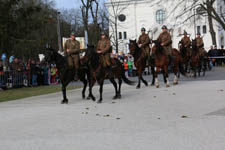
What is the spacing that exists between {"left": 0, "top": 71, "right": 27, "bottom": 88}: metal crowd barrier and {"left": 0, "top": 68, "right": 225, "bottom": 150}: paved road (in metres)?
12.4

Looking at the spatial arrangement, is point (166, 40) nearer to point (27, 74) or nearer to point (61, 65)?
point (61, 65)

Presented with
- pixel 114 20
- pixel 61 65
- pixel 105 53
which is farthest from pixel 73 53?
pixel 114 20

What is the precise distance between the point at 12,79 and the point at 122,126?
18478 millimetres

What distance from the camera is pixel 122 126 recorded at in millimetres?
9773

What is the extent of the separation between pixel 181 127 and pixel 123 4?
95.0 metres

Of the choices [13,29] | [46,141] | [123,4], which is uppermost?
[123,4]

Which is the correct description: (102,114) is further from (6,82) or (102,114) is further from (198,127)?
(6,82)

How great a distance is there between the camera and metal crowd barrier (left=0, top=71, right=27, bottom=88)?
26312 millimetres

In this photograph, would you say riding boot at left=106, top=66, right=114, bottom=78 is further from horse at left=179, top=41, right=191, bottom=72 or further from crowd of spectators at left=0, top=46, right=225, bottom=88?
crowd of spectators at left=0, top=46, right=225, bottom=88

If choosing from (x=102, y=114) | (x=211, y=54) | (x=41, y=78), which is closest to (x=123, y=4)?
(x=211, y=54)

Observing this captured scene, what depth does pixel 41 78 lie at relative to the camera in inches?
1177

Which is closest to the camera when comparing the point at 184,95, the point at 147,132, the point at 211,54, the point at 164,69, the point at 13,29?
the point at 147,132

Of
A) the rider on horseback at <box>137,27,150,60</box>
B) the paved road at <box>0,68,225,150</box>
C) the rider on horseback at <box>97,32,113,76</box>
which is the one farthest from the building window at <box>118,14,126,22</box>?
the paved road at <box>0,68,225,150</box>

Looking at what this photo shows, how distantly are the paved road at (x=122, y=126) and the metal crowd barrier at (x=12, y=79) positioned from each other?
12.4 meters
